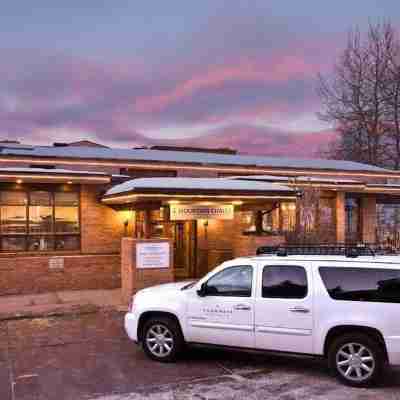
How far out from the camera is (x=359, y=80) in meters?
38.3

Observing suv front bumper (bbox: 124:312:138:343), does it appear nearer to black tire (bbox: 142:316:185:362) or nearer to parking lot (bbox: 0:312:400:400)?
black tire (bbox: 142:316:185:362)

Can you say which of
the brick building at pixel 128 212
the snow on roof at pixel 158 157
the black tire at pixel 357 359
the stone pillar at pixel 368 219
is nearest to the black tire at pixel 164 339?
the black tire at pixel 357 359

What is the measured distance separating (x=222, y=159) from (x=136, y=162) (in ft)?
17.3

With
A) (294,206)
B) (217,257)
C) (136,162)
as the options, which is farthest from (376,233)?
(136,162)

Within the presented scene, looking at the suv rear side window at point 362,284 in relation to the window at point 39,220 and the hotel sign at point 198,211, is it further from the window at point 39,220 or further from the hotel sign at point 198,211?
the window at point 39,220

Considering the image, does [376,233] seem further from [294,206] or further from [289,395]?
[289,395]

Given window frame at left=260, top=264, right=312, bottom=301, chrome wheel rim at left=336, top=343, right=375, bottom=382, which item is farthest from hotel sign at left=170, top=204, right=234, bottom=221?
chrome wheel rim at left=336, top=343, right=375, bottom=382

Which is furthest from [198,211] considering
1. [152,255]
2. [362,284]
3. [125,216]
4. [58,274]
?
[362,284]

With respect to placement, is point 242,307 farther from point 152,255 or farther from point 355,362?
point 152,255

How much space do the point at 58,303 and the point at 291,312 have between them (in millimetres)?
8820

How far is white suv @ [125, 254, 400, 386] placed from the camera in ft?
23.7

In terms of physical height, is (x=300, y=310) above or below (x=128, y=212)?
below

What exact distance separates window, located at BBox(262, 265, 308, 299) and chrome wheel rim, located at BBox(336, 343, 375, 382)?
0.99 metres

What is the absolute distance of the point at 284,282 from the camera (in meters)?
7.93
